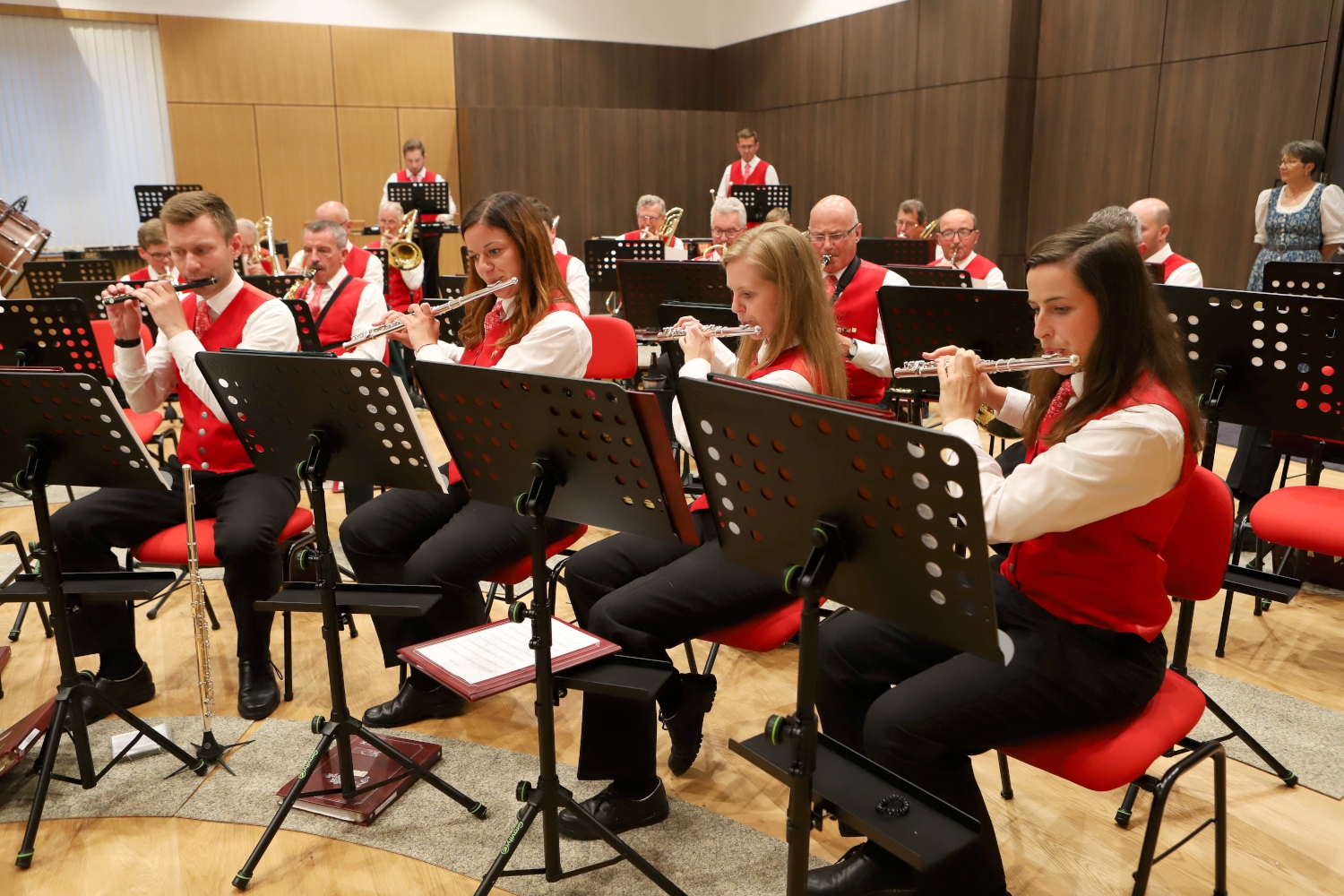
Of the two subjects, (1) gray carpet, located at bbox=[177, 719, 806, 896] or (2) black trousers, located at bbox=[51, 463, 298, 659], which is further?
(2) black trousers, located at bbox=[51, 463, 298, 659]

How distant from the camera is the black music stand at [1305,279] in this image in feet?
10.9

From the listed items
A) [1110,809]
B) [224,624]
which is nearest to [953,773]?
[1110,809]

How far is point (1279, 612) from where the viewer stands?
3480 millimetres

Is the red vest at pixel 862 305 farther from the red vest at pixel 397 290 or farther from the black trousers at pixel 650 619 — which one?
the red vest at pixel 397 290

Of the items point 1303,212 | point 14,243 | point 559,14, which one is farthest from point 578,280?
point 559,14

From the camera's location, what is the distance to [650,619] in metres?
2.23

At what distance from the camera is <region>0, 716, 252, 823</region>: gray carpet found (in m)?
2.46

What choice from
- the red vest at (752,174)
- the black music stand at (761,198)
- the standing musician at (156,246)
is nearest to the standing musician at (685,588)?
the standing musician at (156,246)

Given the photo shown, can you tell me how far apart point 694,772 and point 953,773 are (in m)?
0.95

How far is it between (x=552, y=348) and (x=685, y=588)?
90cm

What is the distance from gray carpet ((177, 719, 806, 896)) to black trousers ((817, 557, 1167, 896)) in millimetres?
520

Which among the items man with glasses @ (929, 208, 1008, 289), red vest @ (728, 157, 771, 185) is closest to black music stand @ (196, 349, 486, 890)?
man with glasses @ (929, 208, 1008, 289)

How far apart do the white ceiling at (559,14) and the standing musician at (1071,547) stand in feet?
29.6

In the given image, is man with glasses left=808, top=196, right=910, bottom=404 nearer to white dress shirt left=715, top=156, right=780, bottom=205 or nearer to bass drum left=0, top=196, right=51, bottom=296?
bass drum left=0, top=196, right=51, bottom=296
